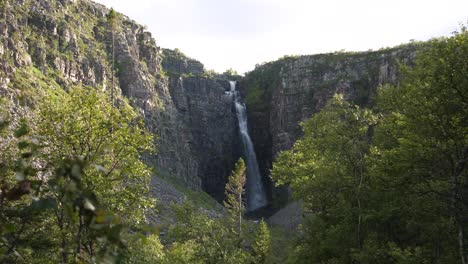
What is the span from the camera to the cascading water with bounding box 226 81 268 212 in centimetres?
10069

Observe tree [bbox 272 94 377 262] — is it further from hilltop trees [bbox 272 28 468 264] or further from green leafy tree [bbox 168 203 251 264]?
green leafy tree [bbox 168 203 251 264]

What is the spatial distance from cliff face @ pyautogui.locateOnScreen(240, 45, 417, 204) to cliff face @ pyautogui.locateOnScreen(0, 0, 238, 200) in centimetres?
831

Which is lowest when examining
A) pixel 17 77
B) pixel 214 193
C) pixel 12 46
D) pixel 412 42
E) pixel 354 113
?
pixel 214 193

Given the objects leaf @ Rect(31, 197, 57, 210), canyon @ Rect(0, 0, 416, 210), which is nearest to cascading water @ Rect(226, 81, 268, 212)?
canyon @ Rect(0, 0, 416, 210)

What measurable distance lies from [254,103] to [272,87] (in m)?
6.56

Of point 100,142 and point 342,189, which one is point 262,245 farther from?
point 100,142

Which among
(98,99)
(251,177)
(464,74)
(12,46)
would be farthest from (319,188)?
(251,177)

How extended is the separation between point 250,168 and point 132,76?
36.6 m

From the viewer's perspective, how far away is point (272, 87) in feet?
374

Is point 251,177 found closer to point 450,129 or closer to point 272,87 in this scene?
point 272,87

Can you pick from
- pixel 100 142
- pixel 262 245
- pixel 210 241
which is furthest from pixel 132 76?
pixel 210 241

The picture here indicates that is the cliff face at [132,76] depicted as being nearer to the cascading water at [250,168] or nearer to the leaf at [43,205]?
the cascading water at [250,168]

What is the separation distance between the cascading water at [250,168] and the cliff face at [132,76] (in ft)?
8.11

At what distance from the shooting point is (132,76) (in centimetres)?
9981
